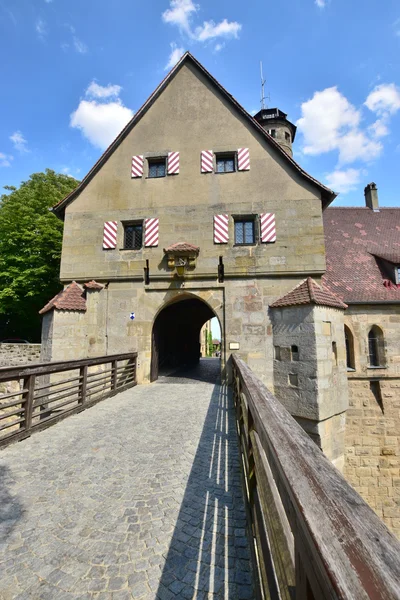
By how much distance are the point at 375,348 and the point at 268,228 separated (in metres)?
6.03

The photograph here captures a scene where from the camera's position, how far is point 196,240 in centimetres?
1082

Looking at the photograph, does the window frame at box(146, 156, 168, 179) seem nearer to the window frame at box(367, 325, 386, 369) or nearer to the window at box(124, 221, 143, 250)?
the window at box(124, 221, 143, 250)

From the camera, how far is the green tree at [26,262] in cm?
1781

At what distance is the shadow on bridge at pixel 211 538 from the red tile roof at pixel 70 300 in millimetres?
7763

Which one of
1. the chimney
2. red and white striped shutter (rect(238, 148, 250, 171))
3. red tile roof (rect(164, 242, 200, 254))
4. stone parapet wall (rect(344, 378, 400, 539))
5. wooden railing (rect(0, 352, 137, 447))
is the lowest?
stone parapet wall (rect(344, 378, 400, 539))

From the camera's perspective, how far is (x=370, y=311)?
11.0 metres

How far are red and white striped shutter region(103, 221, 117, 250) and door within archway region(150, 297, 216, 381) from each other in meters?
3.18

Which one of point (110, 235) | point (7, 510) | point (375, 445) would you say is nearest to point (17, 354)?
point (110, 235)

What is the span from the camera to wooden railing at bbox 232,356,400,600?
1.91 feet

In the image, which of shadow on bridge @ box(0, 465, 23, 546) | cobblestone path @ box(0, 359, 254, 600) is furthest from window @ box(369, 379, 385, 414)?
shadow on bridge @ box(0, 465, 23, 546)

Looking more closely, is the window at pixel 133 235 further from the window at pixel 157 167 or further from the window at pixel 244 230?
the window at pixel 244 230

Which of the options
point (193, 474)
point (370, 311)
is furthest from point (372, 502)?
point (193, 474)

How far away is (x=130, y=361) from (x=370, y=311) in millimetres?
8886

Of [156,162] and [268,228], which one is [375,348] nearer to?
[268,228]
